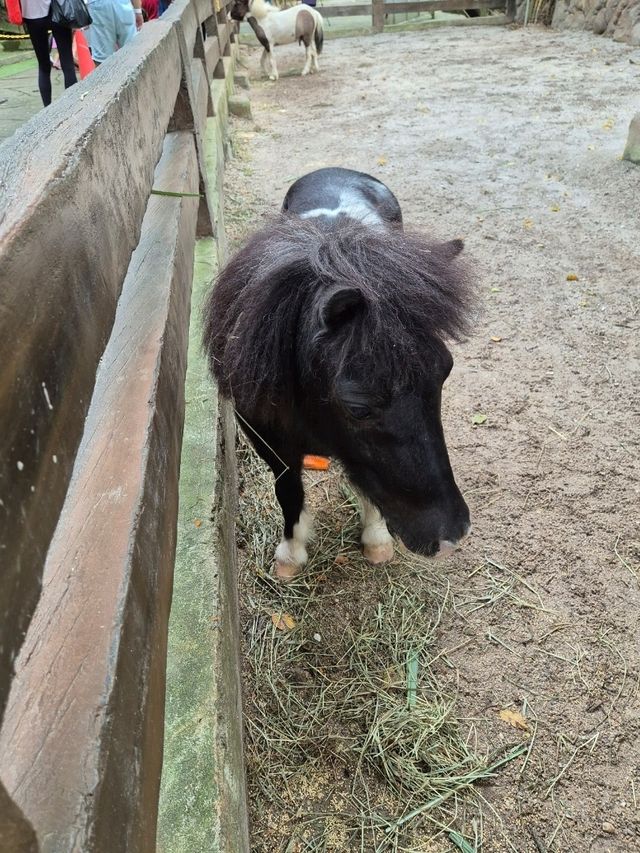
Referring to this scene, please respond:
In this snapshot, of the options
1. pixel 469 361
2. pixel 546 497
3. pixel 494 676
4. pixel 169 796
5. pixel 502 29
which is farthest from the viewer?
pixel 502 29

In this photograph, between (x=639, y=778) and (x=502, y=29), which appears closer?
(x=639, y=778)

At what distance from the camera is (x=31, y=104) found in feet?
22.9

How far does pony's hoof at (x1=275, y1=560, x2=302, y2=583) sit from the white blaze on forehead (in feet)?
4.83

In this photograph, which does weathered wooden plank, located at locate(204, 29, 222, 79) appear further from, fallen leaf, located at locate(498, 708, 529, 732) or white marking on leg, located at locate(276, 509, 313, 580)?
fallen leaf, located at locate(498, 708, 529, 732)

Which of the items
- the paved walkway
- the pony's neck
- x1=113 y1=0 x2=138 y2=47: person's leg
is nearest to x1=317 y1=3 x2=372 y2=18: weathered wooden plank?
the pony's neck

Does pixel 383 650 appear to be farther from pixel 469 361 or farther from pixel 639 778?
pixel 469 361

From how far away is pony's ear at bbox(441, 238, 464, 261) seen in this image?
1845 millimetres

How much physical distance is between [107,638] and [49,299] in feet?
1.54

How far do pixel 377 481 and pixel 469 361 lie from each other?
213 cm

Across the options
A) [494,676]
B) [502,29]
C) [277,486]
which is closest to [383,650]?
[494,676]

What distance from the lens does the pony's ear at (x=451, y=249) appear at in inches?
72.6

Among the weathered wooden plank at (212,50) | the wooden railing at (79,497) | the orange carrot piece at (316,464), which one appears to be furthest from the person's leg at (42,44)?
the wooden railing at (79,497)

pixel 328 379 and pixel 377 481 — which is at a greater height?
pixel 328 379

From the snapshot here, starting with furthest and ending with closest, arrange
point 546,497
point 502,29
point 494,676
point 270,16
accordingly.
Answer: point 502,29 → point 270,16 → point 546,497 → point 494,676
